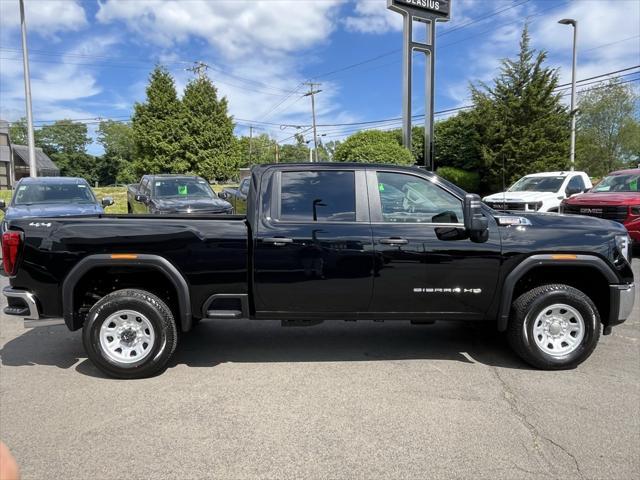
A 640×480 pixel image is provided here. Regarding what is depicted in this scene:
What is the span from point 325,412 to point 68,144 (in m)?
111

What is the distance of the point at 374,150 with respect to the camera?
20406 millimetres

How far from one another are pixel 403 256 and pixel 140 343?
8.11 feet

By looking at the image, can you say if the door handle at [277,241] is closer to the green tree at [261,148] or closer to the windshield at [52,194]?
the windshield at [52,194]

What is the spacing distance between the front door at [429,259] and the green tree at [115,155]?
79094 millimetres

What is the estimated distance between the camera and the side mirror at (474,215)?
4195 mm

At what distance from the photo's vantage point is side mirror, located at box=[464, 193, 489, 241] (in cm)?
420

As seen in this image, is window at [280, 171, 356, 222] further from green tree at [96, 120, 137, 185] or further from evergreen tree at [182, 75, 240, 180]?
green tree at [96, 120, 137, 185]

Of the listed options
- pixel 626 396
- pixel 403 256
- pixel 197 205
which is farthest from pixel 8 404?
pixel 197 205

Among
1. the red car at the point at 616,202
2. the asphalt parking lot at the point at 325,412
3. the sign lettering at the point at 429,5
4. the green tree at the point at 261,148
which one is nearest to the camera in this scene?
the asphalt parking lot at the point at 325,412

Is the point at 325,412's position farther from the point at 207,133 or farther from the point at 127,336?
the point at 207,133

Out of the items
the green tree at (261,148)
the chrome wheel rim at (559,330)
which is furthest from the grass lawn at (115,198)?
the green tree at (261,148)

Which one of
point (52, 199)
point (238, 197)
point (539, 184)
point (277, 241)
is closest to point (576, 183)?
point (539, 184)

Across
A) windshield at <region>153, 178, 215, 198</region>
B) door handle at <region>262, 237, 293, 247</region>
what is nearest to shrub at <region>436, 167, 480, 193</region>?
windshield at <region>153, 178, 215, 198</region>

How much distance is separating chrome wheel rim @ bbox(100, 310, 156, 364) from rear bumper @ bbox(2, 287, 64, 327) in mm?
491
